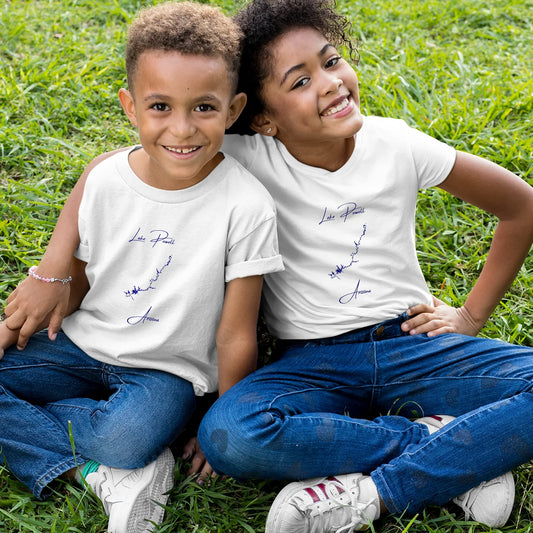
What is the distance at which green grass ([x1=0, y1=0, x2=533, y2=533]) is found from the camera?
204 centimetres

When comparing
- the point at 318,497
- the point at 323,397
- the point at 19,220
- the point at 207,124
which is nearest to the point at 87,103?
the point at 19,220

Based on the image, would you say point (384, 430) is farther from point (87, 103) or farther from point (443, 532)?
point (87, 103)

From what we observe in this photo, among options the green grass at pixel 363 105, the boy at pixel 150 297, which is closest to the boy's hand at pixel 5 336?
the boy at pixel 150 297

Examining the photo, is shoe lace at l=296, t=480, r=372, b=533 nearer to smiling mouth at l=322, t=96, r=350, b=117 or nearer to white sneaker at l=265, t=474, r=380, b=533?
white sneaker at l=265, t=474, r=380, b=533

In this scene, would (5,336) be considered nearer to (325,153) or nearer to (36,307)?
(36,307)

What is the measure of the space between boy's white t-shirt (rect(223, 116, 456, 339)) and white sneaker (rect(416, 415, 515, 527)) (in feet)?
1.73

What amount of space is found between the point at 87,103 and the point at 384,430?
7.14ft

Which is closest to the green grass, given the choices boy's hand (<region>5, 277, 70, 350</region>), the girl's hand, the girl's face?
the girl's hand

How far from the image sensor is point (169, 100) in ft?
6.33

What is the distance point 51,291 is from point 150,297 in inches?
11.1

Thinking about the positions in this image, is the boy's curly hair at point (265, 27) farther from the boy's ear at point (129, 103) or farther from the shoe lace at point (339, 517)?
the shoe lace at point (339, 517)

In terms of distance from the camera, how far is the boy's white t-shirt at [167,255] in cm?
207

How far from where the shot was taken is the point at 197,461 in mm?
2170

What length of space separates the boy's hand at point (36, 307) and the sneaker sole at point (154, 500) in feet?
1.58
